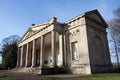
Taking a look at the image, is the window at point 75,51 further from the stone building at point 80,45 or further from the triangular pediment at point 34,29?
the triangular pediment at point 34,29

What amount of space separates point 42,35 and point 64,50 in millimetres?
5110

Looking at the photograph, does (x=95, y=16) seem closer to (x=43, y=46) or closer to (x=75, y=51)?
(x=75, y=51)

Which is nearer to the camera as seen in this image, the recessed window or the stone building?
the stone building

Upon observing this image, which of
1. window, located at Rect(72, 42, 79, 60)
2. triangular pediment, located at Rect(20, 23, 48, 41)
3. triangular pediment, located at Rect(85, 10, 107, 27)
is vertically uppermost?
triangular pediment, located at Rect(85, 10, 107, 27)

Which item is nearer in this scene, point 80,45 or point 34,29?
point 80,45

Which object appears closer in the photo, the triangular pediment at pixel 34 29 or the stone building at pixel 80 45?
the stone building at pixel 80 45

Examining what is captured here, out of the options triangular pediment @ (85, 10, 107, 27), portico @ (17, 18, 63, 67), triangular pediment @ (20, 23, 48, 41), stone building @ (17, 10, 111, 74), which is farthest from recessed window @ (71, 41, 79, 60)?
triangular pediment @ (20, 23, 48, 41)

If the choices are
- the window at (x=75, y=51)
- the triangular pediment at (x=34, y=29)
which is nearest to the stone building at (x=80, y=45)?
the window at (x=75, y=51)

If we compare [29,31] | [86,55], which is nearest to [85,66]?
[86,55]

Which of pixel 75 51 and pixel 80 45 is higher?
pixel 80 45

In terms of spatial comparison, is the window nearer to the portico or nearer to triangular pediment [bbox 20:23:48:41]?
the portico

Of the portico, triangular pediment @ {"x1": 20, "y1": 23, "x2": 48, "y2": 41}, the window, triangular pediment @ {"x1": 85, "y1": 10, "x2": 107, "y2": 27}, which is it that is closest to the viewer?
the window

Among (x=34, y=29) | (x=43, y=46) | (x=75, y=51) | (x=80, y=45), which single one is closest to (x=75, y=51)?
(x=75, y=51)

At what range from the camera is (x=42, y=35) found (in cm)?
2125
